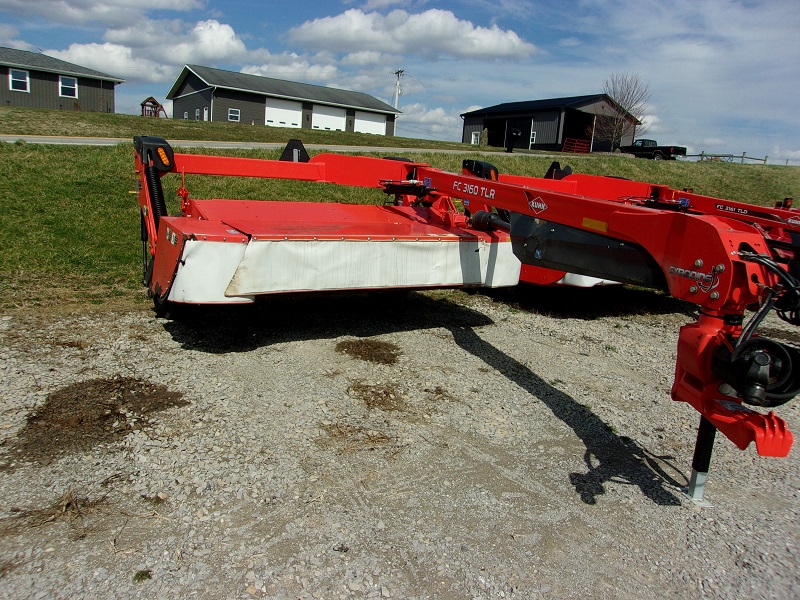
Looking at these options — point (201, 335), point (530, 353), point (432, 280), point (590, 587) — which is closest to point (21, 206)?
point (201, 335)

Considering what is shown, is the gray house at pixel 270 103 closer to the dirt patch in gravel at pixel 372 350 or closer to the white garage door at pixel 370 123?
the white garage door at pixel 370 123

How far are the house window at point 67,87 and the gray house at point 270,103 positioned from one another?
271 inches

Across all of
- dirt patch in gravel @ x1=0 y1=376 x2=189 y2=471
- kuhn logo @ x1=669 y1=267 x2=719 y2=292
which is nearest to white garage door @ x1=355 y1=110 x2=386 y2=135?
dirt patch in gravel @ x1=0 y1=376 x2=189 y2=471

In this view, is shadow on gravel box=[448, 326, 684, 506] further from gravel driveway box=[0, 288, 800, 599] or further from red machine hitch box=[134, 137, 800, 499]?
red machine hitch box=[134, 137, 800, 499]

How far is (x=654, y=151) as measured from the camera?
94.5 ft

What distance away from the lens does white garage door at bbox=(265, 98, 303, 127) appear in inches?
1459

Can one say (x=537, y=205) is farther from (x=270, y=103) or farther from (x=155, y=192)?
(x=270, y=103)

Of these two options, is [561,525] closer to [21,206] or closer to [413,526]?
[413,526]

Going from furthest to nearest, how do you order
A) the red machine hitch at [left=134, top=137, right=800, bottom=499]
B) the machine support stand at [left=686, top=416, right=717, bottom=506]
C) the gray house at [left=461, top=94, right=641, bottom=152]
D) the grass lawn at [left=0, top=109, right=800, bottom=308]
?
1. the gray house at [left=461, top=94, right=641, bottom=152]
2. the grass lawn at [left=0, top=109, right=800, bottom=308]
3. the machine support stand at [left=686, top=416, right=717, bottom=506]
4. the red machine hitch at [left=134, top=137, right=800, bottom=499]

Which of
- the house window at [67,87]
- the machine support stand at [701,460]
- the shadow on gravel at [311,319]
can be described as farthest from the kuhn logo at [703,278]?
the house window at [67,87]

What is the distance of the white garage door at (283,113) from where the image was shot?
37062mm

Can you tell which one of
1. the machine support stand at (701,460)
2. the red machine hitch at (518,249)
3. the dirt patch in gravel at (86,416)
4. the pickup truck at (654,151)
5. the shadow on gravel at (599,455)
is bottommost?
the dirt patch in gravel at (86,416)

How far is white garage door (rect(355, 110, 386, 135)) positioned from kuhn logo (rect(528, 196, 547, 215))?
126 feet

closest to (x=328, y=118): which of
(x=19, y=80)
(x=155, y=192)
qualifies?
(x=19, y=80)
